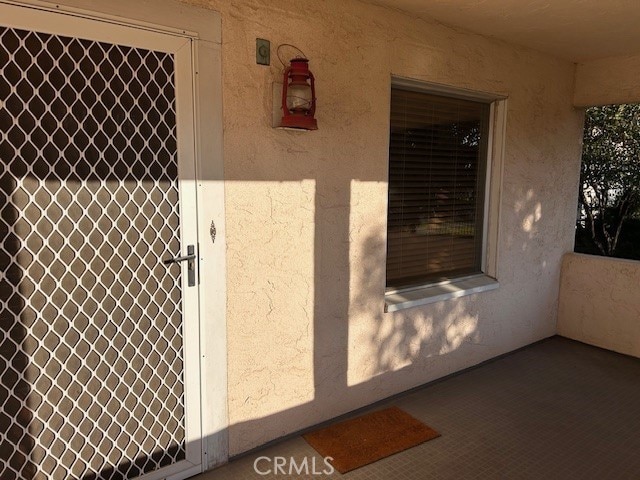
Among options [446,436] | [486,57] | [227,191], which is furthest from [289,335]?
[486,57]

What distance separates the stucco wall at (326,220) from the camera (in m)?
2.45

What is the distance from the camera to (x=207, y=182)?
2.30 metres

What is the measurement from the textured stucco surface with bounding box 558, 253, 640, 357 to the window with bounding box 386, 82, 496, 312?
4.20 ft

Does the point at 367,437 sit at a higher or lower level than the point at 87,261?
lower

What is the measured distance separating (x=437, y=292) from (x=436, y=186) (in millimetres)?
826

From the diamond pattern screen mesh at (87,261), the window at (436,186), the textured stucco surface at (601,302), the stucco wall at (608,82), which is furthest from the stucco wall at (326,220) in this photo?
the textured stucco surface at (601,302)

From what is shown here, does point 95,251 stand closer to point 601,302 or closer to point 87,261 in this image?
point 87,261

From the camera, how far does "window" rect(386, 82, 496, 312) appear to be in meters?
3.32

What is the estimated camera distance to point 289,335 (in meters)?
2.70

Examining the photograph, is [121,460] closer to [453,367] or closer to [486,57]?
[453,367]

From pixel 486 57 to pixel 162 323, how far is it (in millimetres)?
3073

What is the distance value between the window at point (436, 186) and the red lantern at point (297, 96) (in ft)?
3.20

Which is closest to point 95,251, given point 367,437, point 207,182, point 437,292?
point 207,182

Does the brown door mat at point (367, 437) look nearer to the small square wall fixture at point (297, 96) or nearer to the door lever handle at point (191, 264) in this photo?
the door lever handle at point (191, 264)
